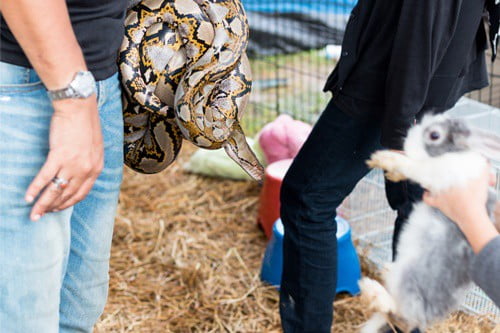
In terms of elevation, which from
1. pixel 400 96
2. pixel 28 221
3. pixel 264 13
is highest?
pixel 400 96

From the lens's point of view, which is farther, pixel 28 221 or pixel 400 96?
pixel 400 96

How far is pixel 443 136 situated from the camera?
1259mm

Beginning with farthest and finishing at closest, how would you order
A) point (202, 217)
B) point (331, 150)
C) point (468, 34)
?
1. point (202, 217)
2. point (331, 150)
3. point (468, 34)

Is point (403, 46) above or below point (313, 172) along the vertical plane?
above

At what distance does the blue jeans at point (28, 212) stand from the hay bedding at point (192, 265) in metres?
1.21

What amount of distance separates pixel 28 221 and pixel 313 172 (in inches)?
37.2

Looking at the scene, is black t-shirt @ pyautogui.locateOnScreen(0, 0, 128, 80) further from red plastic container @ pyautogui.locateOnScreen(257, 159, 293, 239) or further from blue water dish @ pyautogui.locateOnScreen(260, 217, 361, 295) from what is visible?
red plastic container @ pyautogui.locateOnScreen(257, 159, 293, 239)

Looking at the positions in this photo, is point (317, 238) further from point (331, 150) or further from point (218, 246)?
point (218, 246)

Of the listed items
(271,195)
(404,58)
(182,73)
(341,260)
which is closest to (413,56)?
(404,58)

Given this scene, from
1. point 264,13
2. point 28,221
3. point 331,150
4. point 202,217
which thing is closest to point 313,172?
point 331,150

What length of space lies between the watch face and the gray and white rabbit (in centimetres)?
54

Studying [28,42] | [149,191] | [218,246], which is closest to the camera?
[28,42]

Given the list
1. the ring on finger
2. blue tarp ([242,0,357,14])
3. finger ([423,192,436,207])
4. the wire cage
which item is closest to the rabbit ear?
finger ([423,192,436,207])

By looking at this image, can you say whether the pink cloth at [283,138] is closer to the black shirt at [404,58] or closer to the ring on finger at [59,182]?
the black shirt at [404,58]
